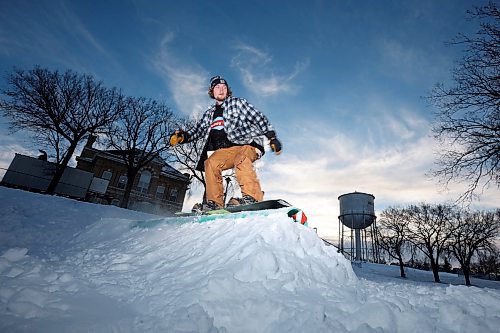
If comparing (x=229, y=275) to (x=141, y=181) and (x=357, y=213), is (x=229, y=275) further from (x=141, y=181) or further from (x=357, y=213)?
(x=141, y=181)

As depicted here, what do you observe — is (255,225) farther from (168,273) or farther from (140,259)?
(140,259)

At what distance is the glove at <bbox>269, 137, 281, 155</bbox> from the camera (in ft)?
11.9

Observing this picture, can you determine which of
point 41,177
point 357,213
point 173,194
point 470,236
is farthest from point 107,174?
point 470,236

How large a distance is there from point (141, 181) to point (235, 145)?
30.7 m

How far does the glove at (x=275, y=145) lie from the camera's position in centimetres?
362

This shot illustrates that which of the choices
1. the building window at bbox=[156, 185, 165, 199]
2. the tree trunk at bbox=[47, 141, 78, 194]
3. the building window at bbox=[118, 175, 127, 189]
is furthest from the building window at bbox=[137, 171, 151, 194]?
the tree trunk at bbox=[47, 141, 78, 194]

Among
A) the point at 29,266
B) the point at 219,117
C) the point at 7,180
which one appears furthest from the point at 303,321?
the point at 7,180

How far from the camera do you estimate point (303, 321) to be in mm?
1203

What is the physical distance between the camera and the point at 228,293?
1442mm

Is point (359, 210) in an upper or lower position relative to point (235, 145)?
upper

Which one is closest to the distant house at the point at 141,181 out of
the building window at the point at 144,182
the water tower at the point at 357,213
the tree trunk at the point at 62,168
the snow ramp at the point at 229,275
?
the building window at the point at 144,182

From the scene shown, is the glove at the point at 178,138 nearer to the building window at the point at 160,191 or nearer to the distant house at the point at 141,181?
the distant house at the point at 141,181

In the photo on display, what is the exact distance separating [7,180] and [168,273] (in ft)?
85.0

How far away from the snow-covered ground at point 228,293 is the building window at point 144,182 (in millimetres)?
30838
